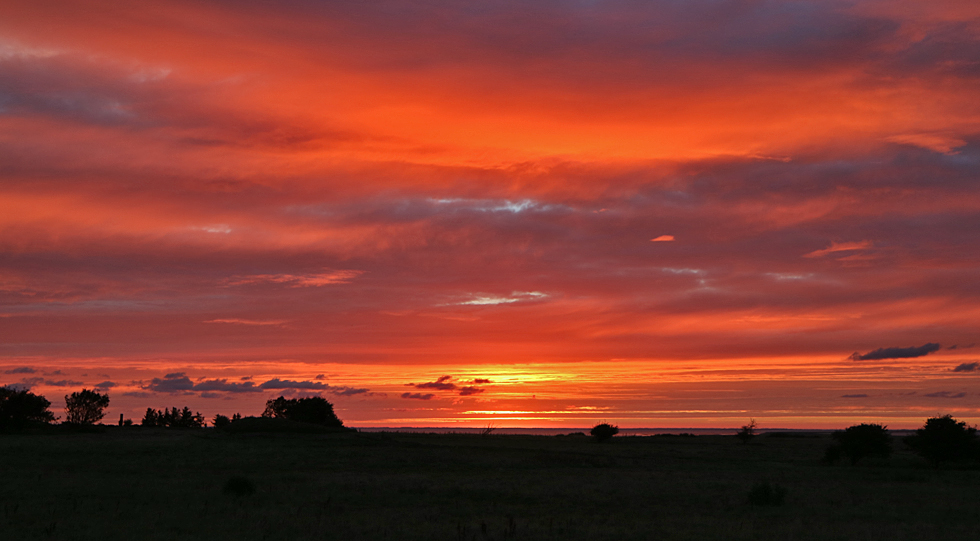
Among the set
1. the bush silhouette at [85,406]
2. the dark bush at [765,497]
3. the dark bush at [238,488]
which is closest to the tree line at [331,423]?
the bush silhouette at [85,406]

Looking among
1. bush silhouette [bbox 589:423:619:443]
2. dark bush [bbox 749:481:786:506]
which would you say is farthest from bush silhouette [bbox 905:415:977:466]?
bush silhouette [bbox 589:423:619:443]

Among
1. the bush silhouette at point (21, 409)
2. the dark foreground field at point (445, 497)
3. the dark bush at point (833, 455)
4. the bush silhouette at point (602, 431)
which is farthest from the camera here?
the bush silhouette at point (602, 431)

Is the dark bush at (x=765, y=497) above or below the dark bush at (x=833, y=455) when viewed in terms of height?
above

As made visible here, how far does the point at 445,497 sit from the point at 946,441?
54.1 meters

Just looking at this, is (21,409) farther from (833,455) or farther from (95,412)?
(833,455)

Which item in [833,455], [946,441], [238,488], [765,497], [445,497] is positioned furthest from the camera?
[833,455]

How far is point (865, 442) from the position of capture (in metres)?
69.0

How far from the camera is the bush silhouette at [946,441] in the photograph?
213ft

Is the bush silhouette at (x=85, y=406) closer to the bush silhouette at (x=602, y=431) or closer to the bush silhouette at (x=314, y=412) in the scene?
the bush silhouette at (x=314, y=412)

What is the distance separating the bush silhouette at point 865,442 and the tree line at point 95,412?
81552mm

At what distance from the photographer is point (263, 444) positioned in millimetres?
76438

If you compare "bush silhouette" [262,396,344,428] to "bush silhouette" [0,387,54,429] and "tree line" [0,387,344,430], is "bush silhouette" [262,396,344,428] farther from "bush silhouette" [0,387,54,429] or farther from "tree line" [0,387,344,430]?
"bush silhouette" [0,387,54,429]

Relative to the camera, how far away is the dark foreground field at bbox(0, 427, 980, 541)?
2753 centimetres

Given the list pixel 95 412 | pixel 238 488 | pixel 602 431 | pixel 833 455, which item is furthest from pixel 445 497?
pixel 95 412
